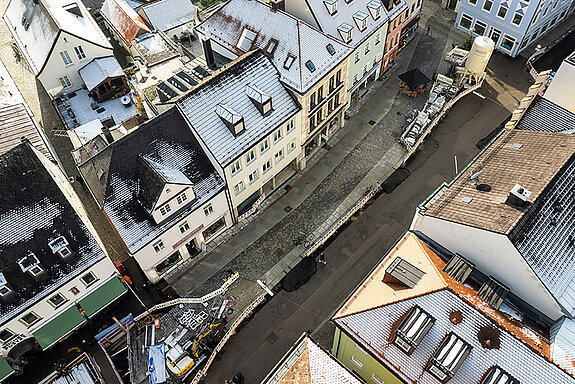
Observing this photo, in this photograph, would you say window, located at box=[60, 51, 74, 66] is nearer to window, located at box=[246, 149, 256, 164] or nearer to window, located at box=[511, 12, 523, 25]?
window, located at box=[246, 149, 256, 164]

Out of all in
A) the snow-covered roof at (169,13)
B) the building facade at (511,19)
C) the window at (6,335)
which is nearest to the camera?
the window at (6,335)

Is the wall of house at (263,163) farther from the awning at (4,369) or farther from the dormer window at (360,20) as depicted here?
the awning at (4,369)

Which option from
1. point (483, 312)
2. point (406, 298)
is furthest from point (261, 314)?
point (483, 312)

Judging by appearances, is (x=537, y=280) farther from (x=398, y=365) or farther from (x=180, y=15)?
(x=180, y=15)

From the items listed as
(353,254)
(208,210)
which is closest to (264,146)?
(208,210)

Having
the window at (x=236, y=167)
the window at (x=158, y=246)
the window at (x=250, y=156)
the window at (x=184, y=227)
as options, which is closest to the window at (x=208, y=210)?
the window at (x=184, y=227)

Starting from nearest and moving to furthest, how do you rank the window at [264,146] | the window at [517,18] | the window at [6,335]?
the window at [6,335] → the window at [264,146] → the window at [517,18]
